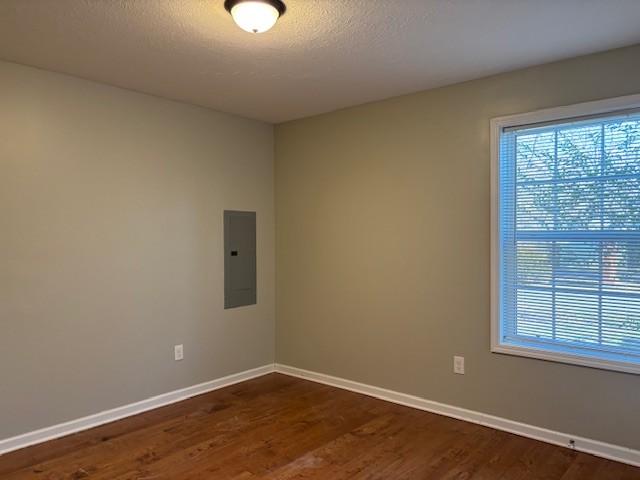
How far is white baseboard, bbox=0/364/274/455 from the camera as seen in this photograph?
2.96m

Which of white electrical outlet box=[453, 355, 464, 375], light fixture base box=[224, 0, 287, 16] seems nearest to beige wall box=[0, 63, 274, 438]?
light fixture base box=[224, 0, 287, 16]

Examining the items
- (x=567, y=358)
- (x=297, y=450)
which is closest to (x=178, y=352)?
(x=297, y=450)

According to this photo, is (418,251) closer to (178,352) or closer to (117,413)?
(178,352)

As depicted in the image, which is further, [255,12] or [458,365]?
[458,365]

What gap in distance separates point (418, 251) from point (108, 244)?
224 cm

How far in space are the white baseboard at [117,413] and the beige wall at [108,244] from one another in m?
0.05

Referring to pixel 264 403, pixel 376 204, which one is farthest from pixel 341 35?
pixel 264 403

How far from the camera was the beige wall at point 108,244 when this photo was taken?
117 inches

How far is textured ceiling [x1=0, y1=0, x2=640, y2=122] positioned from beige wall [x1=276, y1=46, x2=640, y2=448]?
0.24 meters

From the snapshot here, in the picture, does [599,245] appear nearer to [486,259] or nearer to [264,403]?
[486,259]

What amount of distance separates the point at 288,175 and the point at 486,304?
2.16 meters

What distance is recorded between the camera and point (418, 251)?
11.9 feet

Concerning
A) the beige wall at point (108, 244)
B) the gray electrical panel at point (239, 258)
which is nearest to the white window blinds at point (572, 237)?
the gray electrical panel at point (239, 258)

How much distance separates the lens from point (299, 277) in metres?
4.45
